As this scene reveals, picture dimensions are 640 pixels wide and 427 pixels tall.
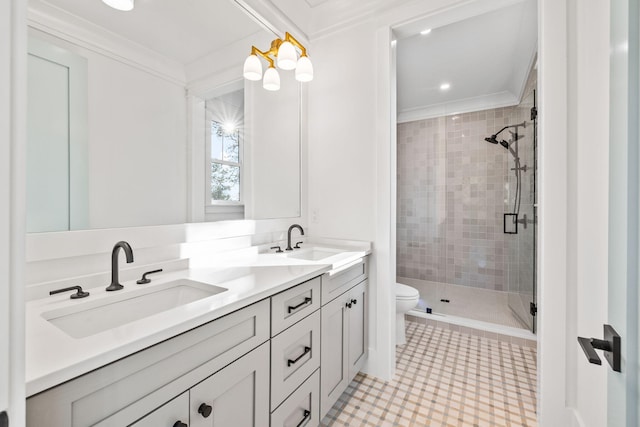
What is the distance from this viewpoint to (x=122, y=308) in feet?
3.16

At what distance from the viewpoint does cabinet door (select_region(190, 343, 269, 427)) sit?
31.0 inches

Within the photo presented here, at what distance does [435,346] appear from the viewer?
2.23m

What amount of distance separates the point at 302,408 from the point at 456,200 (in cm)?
301

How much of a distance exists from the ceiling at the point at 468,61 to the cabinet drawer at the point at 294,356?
1.89 metres

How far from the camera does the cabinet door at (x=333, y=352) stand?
4.47 feet

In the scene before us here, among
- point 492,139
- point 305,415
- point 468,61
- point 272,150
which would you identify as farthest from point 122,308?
point 492,139

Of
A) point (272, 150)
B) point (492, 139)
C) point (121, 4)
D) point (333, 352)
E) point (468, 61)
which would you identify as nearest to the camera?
point (121, 4)

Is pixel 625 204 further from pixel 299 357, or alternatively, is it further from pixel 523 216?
pixel 523 216

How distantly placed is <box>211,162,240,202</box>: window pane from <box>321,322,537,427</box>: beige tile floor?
4.34 feet

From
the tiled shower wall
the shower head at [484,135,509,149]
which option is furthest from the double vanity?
the shower head at [484,135,509,149]

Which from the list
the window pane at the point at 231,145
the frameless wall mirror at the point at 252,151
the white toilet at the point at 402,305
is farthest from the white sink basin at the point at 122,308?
the white toilet at the point at 402,305

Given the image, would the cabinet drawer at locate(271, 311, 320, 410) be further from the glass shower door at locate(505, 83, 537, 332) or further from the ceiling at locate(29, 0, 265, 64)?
the glass shower door at locate(505, 83, 537, 332)

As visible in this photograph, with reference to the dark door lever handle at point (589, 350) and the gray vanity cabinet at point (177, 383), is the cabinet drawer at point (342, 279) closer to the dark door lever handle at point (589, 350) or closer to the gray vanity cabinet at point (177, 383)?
the gray vanity cabinet at point (177, 383)

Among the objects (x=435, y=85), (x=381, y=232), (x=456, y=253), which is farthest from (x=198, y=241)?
(x=456, y=253)
